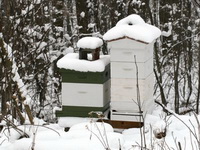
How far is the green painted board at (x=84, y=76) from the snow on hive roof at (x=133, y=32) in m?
0.47

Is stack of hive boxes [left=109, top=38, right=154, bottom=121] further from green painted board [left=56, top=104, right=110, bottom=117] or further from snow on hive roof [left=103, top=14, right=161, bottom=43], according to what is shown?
green painted board [left=56, top=104, right=110, bottom=117]

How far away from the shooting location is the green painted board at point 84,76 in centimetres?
577

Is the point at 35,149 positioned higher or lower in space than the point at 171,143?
higher

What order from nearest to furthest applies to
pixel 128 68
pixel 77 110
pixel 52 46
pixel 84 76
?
pixel 128 68 → pixel 84 76 → pixel 77 110 → pixel 52 46

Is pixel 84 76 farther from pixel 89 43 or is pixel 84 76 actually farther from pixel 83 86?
pixel 89 43

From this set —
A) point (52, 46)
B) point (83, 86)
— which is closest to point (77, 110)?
point (83, 86)

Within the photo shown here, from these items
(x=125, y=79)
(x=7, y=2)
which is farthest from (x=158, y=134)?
(x=7, y=2)

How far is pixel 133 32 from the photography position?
572 cm

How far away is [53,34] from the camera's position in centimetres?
1266

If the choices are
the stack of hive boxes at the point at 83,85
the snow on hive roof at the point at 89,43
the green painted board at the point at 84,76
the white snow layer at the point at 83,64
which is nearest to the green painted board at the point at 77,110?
the stack of hive boxes at the point at 83,85

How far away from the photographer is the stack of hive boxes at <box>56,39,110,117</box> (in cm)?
577

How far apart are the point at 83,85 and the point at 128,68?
0.63 m

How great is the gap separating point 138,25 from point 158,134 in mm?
2015

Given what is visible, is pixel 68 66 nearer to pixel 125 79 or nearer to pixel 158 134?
pixel 125 79
